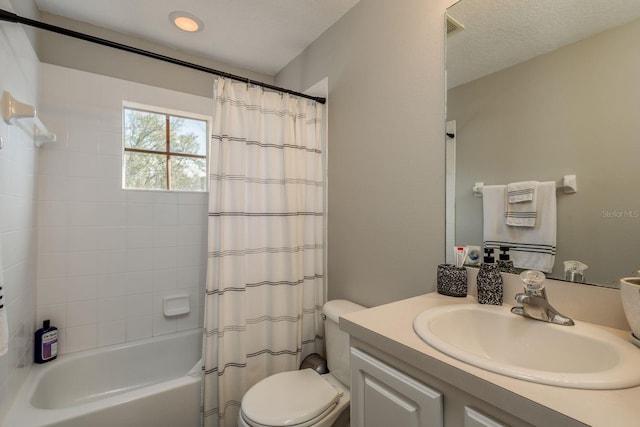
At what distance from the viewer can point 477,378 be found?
1.83 feet

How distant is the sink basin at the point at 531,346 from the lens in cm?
54

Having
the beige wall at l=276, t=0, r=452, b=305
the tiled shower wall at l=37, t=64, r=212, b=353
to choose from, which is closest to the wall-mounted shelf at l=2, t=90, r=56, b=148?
the tiled shower wall at l=37, t=64, r=212, b=353

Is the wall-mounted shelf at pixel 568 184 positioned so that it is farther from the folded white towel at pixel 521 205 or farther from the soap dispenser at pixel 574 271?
the soap dispenser at pixel 574 271

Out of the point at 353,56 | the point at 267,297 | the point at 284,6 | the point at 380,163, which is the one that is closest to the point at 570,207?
the point at 380,163

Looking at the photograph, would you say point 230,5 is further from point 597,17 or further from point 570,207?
point 570,207

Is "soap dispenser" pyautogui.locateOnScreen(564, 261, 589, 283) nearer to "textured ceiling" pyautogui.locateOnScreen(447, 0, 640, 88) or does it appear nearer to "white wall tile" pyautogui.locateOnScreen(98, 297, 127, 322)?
"textured ceiling" pyautogui.locateOnScreen(447, 0, 640, 88)

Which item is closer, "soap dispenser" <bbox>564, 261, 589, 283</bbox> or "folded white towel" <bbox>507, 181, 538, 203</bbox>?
"soap dispenser" <bbox>564, 261, 589, 283</bbox>

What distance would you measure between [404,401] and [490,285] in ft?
1.71

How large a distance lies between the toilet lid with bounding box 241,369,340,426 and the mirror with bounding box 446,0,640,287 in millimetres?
894

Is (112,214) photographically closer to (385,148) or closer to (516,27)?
(385,148)

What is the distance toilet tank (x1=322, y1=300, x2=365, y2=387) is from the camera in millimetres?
1448

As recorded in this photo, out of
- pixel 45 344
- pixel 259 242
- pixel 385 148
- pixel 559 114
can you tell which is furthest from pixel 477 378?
pixel 45 344

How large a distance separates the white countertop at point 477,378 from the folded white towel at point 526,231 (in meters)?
0.26

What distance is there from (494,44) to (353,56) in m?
0.81
